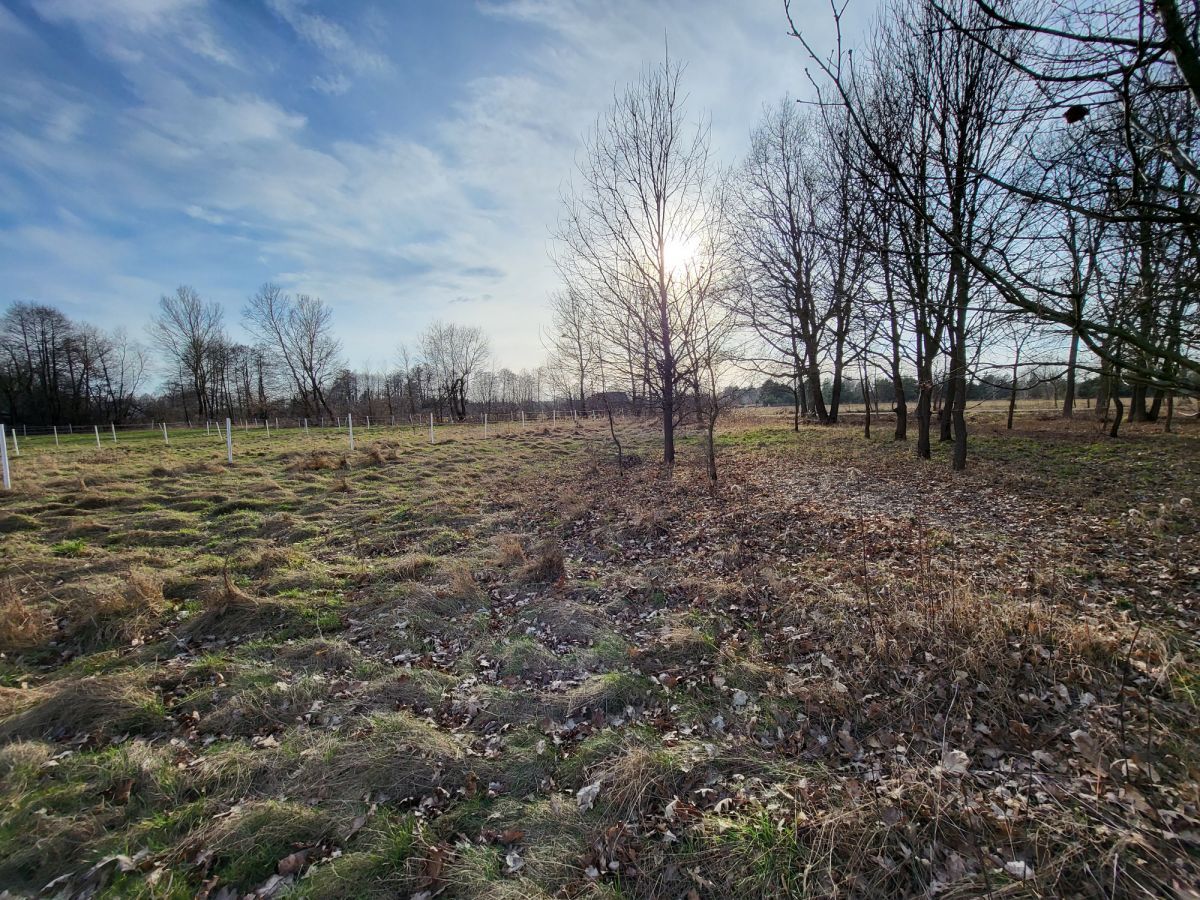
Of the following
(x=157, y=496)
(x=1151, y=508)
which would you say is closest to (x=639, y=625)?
(x=1151, y=508)

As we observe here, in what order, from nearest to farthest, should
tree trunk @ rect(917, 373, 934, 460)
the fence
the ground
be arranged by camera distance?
the ground < tree trunk @ rect(917, 373, 934, 460) < the fence

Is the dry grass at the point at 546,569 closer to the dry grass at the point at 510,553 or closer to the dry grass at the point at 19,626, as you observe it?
the dry grass at the point at 510,553

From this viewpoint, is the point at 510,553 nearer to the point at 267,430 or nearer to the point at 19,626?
the point at 19,626

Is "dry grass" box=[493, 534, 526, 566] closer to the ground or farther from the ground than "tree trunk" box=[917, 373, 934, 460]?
closer to the ground

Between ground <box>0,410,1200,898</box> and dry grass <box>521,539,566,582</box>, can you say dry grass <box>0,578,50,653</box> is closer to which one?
ground <box>0,410,1200,898</box>

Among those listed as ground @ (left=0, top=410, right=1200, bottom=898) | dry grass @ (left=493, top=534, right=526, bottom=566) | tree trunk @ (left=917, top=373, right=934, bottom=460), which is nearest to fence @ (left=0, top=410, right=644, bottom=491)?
tree trunk @ (left=917, top=373, right=934, bottom=460)

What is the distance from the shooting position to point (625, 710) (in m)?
3.48

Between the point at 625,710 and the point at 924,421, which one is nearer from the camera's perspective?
the point at 625,710

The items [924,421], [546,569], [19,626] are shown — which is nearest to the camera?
[19,626]

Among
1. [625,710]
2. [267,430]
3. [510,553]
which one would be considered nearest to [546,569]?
[510,553]

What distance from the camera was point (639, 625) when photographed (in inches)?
188

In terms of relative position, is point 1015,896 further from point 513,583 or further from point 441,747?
point 513,583

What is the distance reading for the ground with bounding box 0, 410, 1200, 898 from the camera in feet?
7.45

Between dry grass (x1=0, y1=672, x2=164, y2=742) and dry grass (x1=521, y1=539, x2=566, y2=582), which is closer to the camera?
dry grass (x1=0, y1=672, x2=164, y2=742)
